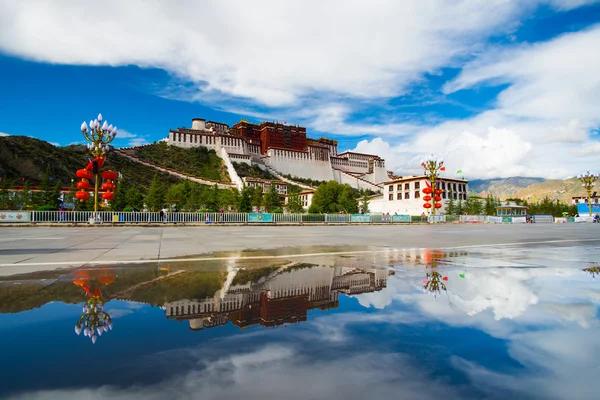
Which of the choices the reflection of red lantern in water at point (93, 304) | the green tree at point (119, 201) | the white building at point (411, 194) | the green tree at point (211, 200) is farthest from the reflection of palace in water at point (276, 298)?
the white building at point (411, 194)

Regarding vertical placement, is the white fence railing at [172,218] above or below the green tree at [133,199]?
below

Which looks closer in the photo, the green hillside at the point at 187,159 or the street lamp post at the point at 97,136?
the street lamp post at the point at 97,136

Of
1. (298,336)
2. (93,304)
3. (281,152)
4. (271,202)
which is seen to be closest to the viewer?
(298,336)

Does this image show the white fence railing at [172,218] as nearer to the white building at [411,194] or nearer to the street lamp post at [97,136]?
the street lamp post at [97,136]

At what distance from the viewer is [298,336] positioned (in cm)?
292

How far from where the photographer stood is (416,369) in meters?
2.32

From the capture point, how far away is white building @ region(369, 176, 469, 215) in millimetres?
88188

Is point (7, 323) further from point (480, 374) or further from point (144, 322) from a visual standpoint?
point (480, 374)

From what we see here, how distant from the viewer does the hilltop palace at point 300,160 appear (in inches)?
3735

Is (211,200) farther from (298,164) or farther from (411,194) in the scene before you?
(298,164)

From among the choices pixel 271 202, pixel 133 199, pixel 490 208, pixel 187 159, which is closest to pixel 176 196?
pixel 133 199

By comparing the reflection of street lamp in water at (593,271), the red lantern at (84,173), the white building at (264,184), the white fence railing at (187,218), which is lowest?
the reflection of street lamp in water at (593,271)

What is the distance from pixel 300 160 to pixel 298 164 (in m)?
1.58

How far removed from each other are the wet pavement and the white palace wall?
110 meters
